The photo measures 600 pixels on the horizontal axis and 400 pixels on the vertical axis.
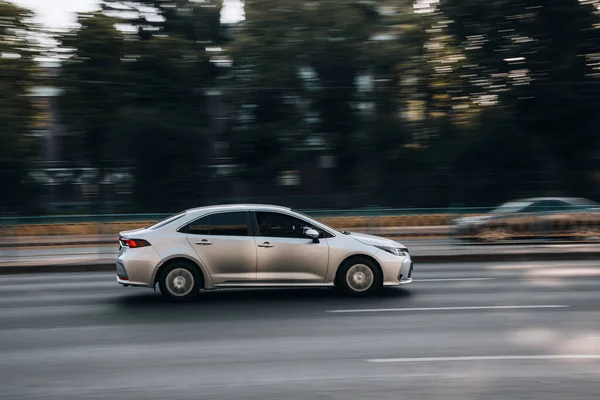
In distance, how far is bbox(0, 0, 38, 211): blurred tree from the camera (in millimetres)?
36406

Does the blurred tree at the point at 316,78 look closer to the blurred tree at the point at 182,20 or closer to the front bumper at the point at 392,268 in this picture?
the blurred tree at the point at 182,20

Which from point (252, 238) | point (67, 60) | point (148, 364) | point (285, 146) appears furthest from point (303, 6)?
point (148, 364)

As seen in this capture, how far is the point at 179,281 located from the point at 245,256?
1040 millimetres

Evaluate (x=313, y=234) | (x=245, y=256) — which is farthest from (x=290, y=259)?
(x=245, y=256)

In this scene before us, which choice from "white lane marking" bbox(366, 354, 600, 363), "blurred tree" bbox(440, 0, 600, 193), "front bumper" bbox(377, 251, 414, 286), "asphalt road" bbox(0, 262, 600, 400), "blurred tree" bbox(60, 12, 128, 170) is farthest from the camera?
"blurred tree" bbox(60, 12, 128, 170)

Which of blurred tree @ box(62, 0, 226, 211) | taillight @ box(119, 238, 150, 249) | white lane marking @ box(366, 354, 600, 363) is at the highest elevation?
blurred tree @ box(62, 0, 226, 211)

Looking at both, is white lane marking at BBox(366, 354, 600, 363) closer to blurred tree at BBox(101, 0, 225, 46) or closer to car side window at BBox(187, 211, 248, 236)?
car side window at BBox(187, 211, 248, 236)

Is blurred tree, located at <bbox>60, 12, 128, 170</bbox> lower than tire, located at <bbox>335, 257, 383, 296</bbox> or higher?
higher

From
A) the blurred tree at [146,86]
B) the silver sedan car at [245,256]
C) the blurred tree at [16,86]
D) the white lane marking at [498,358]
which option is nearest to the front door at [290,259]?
the silver sedan car at [245,256]

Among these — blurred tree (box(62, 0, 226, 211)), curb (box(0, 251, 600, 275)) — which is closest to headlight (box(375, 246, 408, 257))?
curb (box(0, 251, 600, 275))

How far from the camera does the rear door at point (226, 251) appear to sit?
36.7 feet

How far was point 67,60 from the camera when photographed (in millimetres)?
40969

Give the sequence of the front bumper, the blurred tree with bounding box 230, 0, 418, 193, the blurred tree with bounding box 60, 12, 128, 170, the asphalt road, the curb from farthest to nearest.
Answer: the blurred tree with bounding box 60, 12, 128, 170
the blurred tree with bounding box 230, 0, 418, 193
the curb
the front bumper
the asphalt road

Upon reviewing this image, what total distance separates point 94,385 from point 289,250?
4.92m
